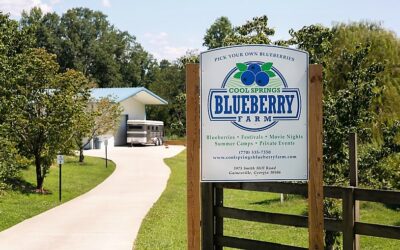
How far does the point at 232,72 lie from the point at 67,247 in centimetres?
621

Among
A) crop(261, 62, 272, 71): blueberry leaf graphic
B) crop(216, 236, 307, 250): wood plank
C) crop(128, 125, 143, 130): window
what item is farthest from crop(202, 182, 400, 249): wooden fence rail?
crop(128, 125, 143, 130): window

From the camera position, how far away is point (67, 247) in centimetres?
1087

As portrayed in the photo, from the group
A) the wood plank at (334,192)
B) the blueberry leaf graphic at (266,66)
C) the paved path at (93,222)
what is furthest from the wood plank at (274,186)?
the paved path at (93,222)

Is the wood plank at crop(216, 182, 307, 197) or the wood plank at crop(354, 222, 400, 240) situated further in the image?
the wood plank at crop(216, 182, 307, 197)

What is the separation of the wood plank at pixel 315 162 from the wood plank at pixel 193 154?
1200 millimetres

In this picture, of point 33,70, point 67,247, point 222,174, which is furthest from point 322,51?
point 33,70

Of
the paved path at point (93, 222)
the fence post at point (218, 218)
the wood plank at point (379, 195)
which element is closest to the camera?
the wood plank at point (379, 195)

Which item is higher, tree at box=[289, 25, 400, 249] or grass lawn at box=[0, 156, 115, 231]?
tree at box=[289, 25, 400, 249]

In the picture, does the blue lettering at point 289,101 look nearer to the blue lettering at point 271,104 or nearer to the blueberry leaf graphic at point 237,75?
the blue lettering at point 271,104

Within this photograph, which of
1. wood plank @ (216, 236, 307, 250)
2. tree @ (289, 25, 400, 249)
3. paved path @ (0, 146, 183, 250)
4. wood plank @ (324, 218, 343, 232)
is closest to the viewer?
wood plank @ (324, 218, 343, 232)

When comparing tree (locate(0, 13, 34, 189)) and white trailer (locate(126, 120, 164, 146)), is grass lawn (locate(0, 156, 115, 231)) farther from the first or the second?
white trailer (locate(126, 120, 164, 146))

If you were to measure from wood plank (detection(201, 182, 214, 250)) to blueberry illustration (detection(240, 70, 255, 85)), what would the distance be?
1.34 m

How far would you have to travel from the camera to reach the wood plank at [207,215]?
265 inches

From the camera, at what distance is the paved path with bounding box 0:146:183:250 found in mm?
11289
